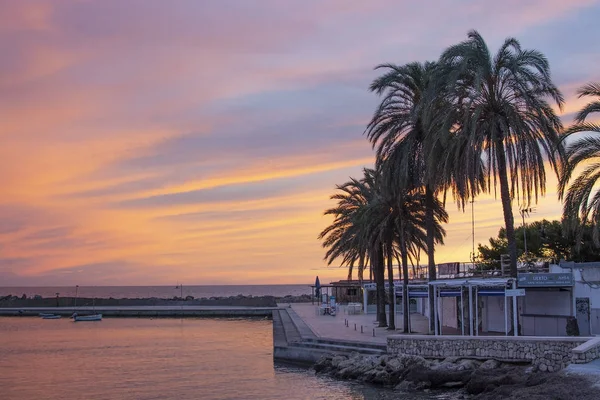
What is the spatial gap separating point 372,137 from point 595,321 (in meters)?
14.3

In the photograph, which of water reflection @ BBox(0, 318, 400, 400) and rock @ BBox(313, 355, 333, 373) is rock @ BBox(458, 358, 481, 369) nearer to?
water reflection @ BBox(0, 318, 400, 400)

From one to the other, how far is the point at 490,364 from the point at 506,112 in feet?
35.3

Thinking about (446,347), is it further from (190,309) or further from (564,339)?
(190,309)

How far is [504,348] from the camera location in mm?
29062

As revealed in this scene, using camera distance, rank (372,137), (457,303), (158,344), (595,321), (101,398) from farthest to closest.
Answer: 1. (158,344)
2. (457,303)
3. (372,137)
4. (595,321)
5. (101,398)

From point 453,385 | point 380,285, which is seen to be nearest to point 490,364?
point 453,385

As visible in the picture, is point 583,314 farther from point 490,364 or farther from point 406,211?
point 406,211

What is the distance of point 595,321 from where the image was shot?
1286 inches

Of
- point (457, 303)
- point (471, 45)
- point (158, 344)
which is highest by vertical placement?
point (471, 45)

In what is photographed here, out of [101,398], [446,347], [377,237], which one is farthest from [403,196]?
[101,398]

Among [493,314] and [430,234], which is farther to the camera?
[493,314]

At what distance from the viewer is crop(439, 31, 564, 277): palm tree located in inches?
1203

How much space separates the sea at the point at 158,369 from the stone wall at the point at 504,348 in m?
3.29

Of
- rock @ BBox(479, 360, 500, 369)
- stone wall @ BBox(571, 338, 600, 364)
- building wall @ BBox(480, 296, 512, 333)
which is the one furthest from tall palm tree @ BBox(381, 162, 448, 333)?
stone wall @ BBox(571, 338, 600, 364)
